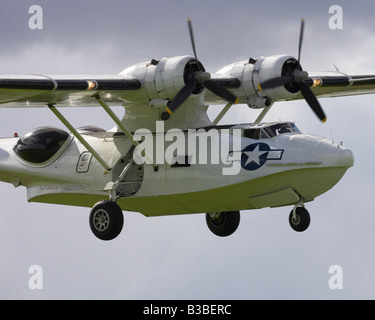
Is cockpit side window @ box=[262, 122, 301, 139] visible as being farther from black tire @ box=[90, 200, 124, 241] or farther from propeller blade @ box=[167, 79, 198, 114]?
black tire @ box=[90, 200, 124, 241]

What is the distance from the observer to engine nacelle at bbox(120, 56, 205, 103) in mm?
32312

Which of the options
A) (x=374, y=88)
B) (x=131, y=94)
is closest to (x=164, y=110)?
(x=131, y=94)

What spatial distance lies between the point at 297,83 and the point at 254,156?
350 cm

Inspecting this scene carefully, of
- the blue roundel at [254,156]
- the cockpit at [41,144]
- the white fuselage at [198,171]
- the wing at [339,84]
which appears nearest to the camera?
the white fuselage at [198,171]

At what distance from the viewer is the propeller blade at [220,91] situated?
33406 millimetres

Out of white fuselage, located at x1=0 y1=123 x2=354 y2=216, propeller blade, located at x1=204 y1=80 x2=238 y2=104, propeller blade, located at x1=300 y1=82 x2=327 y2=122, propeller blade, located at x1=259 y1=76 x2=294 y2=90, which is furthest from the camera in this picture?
propeller blade, located at x1=300 y1=82 x2=327 y2=122

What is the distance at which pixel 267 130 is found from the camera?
32.1m

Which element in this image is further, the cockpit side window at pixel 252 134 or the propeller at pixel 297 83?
the propeller at pixel 297 83

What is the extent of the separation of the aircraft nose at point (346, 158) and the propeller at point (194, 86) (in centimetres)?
388

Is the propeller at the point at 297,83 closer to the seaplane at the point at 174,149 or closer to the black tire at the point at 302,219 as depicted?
the seaplane at the point at 174,149

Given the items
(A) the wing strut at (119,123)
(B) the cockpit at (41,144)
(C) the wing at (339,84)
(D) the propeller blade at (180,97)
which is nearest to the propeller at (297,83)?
(C) the wing at (339,84)

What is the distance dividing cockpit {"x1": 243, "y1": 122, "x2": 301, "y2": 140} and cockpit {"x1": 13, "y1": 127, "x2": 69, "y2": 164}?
19.2ft

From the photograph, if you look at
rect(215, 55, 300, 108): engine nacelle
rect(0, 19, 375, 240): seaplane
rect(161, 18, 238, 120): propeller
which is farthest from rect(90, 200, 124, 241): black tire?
rect(215, 55, 300, 108): engine nacelle

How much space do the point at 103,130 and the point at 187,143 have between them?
4204 mm
